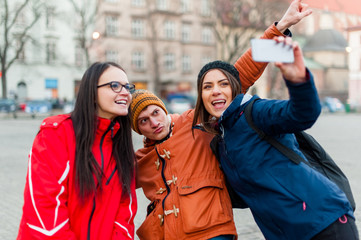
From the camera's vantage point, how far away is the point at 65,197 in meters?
2.79

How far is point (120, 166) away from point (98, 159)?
16cm

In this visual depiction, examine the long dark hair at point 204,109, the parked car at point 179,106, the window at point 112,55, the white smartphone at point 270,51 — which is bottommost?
the parked car at point 179,106

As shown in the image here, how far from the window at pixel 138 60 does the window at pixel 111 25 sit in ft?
10.2

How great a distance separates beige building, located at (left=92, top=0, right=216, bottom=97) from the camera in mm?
46781

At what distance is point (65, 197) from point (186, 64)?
49595 millimetres

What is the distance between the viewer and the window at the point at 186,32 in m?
51.9

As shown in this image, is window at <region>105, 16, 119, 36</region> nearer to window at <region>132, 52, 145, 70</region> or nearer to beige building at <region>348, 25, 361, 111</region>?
window at <region>132, 52, 145, 70</region>

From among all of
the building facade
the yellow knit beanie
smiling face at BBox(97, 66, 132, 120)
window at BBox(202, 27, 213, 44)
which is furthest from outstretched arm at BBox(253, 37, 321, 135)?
window at BBox(202, 27, 213, 44)

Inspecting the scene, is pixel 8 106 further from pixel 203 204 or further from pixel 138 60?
pixel 203 204

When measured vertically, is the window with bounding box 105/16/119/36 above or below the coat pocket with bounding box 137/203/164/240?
above

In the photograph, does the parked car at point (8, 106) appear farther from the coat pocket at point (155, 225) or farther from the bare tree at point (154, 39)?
the coat pocket at point (155, 225)

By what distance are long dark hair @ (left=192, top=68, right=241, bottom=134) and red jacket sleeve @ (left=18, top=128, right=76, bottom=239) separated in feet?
3.10

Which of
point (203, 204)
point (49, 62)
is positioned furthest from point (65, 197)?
point (49, 62)

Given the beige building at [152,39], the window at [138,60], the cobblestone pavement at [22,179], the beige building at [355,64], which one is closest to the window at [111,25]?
the beige building at [152,39]
